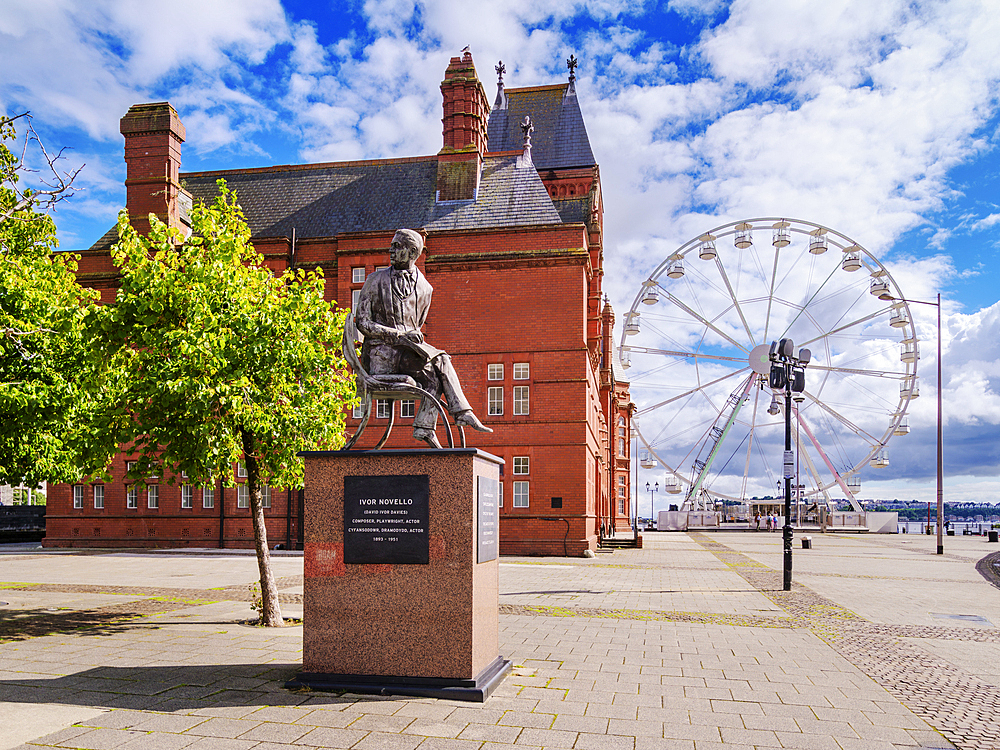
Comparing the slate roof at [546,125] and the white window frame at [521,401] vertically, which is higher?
the slate roof at [546,125]

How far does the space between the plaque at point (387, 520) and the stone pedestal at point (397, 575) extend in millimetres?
10

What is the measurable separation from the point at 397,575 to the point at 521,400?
2434cm

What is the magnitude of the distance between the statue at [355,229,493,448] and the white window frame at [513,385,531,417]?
22.8 metres

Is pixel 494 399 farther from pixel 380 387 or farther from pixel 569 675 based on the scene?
pixel 569 675

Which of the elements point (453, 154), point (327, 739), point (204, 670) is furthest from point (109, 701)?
point (453, 154)

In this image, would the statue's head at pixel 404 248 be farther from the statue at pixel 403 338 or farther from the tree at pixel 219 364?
the tree at pixel 219 364

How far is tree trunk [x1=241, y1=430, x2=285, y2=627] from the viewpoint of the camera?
12.7 metres

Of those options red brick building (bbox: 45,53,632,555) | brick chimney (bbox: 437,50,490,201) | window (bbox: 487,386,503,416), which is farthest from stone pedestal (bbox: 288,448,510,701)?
brick chimney (bbox: 437,50,490,201)

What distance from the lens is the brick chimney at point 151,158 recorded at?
3572 centimetres

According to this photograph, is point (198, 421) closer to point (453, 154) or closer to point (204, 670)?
point (204, 670)

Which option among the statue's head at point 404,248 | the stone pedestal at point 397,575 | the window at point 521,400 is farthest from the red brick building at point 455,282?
the stone pedestal at point 397,575

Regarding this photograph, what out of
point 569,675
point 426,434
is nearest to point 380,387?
point 426,434

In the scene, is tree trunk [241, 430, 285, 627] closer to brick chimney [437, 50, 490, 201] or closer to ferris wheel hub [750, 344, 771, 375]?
brick chimney [437, 50, 490, 201]

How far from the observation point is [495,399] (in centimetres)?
3275
